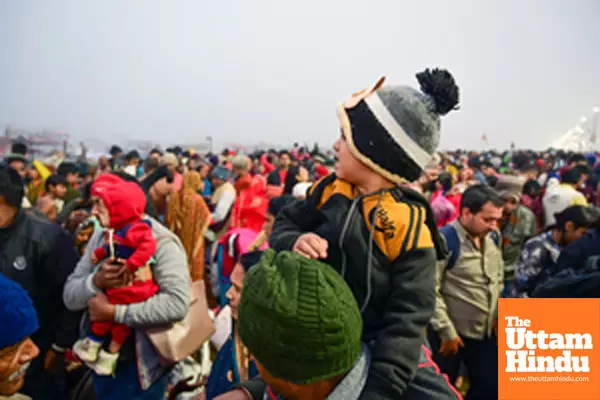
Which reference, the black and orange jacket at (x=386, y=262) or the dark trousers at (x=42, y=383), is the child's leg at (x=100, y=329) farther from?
the black and orange jacket at (x=386, y=262)

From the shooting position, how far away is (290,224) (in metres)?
1.61

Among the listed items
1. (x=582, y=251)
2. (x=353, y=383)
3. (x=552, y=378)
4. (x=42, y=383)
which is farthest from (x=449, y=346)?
(x=42, y=383)

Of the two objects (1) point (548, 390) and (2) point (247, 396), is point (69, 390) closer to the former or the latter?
(2) point (247, 396)

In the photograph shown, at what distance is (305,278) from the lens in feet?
3.47

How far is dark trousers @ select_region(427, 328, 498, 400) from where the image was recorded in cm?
358

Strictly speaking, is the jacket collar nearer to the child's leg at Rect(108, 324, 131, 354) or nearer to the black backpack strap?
the black backpack strap

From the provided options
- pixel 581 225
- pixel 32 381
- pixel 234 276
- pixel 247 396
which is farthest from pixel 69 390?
pixel 581 225

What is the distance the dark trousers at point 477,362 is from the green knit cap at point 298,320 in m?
2.99

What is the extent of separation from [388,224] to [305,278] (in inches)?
18.3

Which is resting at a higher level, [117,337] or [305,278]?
[305,278]

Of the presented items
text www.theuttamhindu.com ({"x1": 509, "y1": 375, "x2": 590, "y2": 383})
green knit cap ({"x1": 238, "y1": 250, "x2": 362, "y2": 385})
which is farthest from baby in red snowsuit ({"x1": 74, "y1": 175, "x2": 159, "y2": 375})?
text www.theuttamhindu.com ({"x1": 509, "y1": 375, "x2": 590, "y2": 383})

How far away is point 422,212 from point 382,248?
0.22m

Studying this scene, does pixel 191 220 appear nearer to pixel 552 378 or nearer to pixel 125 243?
pixel 125 243

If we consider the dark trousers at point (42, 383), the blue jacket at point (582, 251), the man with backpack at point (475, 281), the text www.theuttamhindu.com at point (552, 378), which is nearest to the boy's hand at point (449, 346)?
the man with backpack at point (475, 281)
